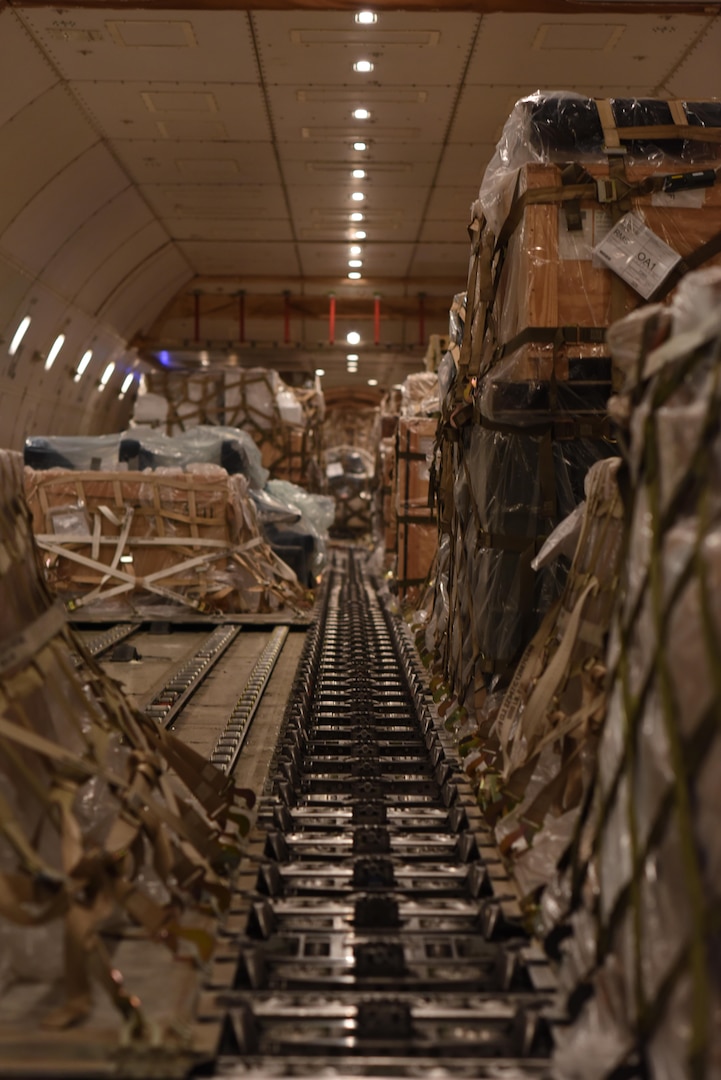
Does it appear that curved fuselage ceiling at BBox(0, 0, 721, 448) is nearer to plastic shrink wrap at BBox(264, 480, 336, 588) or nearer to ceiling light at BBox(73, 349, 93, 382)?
ceiling light at BBox(73, 349, 93, 382)

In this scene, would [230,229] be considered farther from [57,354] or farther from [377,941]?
[377,941]

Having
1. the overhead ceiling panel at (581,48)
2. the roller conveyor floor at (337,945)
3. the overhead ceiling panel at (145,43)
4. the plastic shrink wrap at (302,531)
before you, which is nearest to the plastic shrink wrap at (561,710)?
the roller conveyor floor at (337,945)

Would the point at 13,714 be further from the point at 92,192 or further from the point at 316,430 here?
the point at 316,430

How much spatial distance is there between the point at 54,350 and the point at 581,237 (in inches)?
432

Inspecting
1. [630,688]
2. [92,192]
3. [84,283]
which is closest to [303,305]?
[84,283]

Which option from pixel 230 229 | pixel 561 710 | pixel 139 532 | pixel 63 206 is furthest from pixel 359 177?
pixel 561 710

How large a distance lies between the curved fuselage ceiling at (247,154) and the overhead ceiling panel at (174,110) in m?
0.03

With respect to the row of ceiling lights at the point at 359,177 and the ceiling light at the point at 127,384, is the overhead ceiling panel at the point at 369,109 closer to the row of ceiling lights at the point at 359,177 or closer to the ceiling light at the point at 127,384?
the row of ceiling lights at the point at 359,177

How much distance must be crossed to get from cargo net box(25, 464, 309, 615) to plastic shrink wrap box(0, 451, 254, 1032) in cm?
502

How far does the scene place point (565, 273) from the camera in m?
3.96

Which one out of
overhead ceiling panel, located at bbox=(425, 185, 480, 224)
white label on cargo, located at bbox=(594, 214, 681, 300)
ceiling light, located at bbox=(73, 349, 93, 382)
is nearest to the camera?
white label on cargo, located at bbox=(594, 214, 681, 300)

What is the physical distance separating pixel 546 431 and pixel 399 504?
17.3 feet

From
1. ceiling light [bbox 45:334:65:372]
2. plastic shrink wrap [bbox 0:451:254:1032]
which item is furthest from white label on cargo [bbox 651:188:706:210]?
ceiling light [bbox 45:334:65:372]

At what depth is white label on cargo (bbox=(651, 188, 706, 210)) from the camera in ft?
13.0
